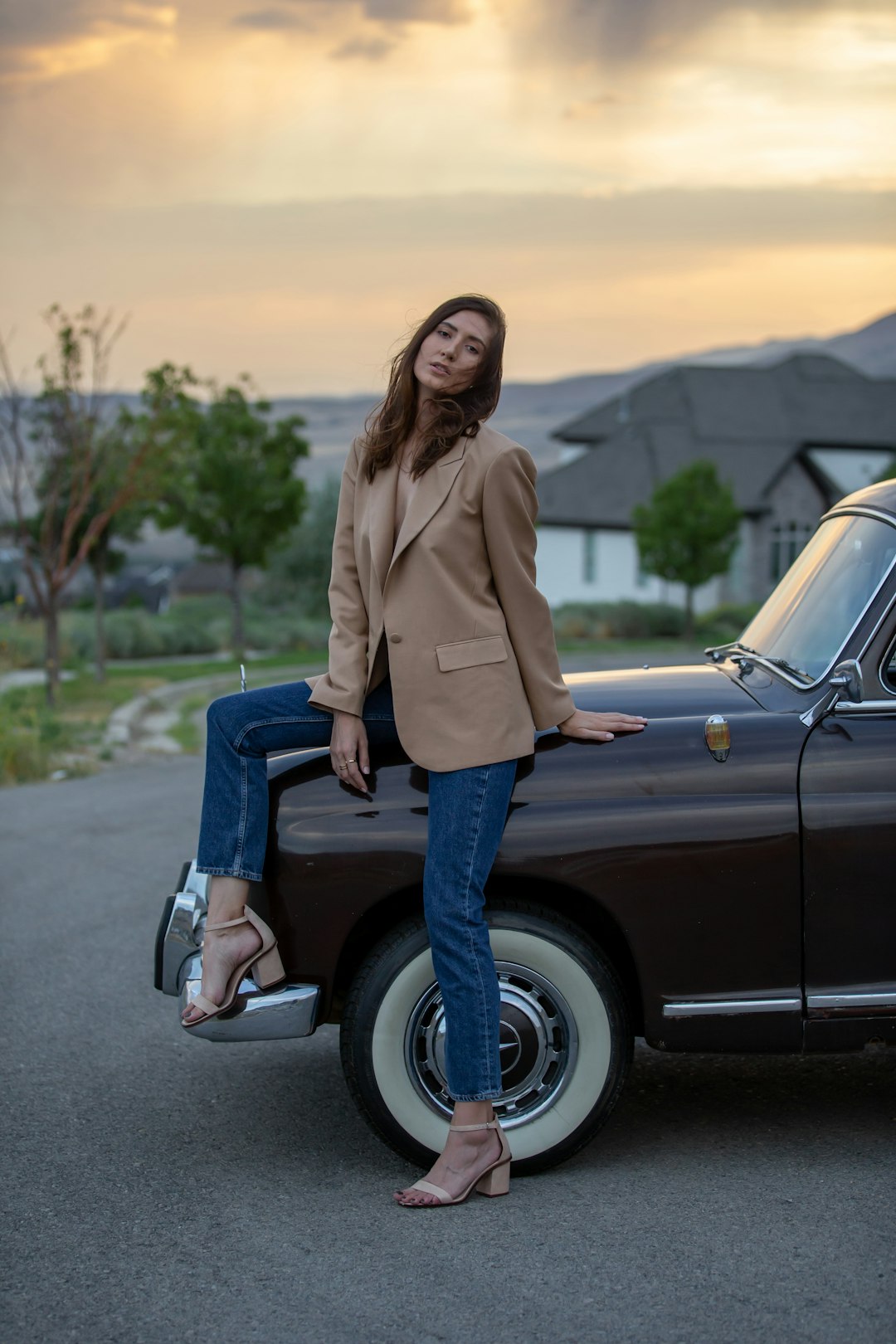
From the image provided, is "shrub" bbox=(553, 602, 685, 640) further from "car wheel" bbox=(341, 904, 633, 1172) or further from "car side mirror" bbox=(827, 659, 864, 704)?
"car wheel" bbox=(341, 904, 633, 1172)

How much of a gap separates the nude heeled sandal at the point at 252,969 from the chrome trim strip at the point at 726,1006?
1060mm

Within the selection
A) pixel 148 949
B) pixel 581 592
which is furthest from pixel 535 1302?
pixel 581 592

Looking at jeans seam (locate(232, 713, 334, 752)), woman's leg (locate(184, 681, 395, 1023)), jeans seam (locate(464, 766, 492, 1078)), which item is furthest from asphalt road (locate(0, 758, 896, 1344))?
jeans seam (locate(232, 713, 334, 752))

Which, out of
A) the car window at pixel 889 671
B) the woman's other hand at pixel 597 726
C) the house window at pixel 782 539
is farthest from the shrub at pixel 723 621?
the woman's other hand at pixel 597 726

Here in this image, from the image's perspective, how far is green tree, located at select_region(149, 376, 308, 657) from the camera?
34156 millimetres

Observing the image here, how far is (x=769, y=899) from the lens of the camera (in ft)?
11.9

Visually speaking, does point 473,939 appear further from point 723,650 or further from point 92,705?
point 92,705

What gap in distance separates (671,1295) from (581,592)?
173 ft

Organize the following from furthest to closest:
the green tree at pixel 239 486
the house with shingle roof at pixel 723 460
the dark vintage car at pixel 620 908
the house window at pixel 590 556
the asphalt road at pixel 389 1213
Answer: the house window at pixel 590 556, the house with shingle roof at pixel 723 460, the green tree at pixel 239 486, the dark vintage car at pixel 620 908, the asphalt road at pixel 389 1213

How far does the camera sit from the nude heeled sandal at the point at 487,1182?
3553 millimetres

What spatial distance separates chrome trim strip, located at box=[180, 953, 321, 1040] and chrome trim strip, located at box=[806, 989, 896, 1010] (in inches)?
52.5

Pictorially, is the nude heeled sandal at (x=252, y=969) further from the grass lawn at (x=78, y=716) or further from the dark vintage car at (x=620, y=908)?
the grass lawn at (x=78, y=716)

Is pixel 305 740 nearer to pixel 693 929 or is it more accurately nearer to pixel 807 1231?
pixel 693 929

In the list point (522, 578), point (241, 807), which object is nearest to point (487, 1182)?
point (241, 807)
